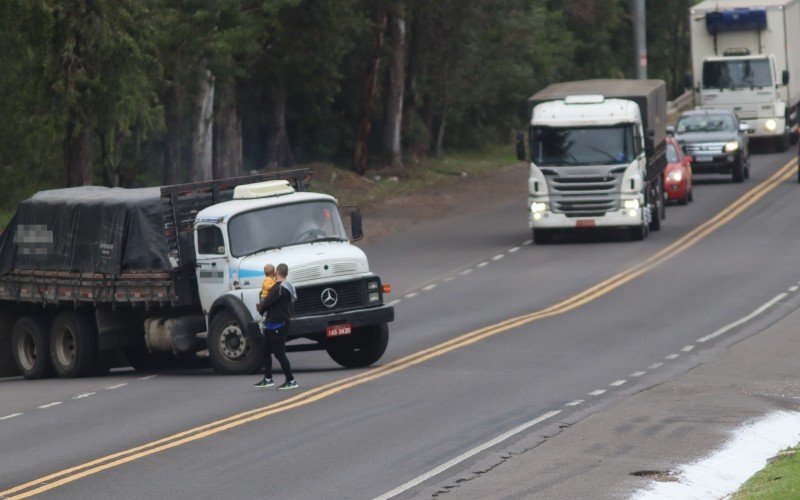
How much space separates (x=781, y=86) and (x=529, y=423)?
3887cm

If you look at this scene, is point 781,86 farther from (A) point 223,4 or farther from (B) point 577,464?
(B) point 577,464

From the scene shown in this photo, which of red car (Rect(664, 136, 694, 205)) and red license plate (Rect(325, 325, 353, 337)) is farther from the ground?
red car (Rect(664, 136, 694, 205))

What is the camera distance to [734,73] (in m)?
52.2

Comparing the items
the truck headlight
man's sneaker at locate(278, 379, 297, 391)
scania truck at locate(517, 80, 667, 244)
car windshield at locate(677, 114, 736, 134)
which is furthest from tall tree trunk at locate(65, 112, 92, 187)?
the truck headlight

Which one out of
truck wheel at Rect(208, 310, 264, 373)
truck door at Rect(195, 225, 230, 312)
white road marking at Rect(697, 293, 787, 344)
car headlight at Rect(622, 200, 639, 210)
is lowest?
white road marking at Rect(697, 293, 787, 344)

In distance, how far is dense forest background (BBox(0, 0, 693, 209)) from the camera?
3139cm

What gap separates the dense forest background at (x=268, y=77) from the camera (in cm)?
3139

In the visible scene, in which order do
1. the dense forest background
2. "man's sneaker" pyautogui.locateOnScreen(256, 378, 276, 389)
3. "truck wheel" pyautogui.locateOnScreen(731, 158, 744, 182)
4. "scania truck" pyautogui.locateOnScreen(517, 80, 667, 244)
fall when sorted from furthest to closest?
1. "truck wheel" pyautogui.locateOnScreen(731, 158, 744, 182)
2. "scania truck" pyautogui.locateOnScreen(517, 80, 667, 244)
3. the dense forest background
4. "man's sneaker" pyautogui.locateOnScreen(256, 378, 276, 389)

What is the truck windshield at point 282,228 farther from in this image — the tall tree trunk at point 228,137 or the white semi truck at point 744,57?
the white semi truck at point 744,57

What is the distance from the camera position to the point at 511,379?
1950 centimetres

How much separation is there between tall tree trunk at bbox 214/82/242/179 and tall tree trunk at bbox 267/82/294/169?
491 cm

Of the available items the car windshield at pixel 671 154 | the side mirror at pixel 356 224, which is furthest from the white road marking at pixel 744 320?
the car windshield at pixel 671 154

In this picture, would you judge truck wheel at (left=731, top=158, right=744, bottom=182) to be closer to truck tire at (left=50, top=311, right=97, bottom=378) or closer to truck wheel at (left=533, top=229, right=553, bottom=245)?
truck wheel at (left=533, top=229, right=553, bottom=245)

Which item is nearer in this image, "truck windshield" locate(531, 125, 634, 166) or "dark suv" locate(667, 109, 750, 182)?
"truck windshield" locate(531, 125, 634, 166)
